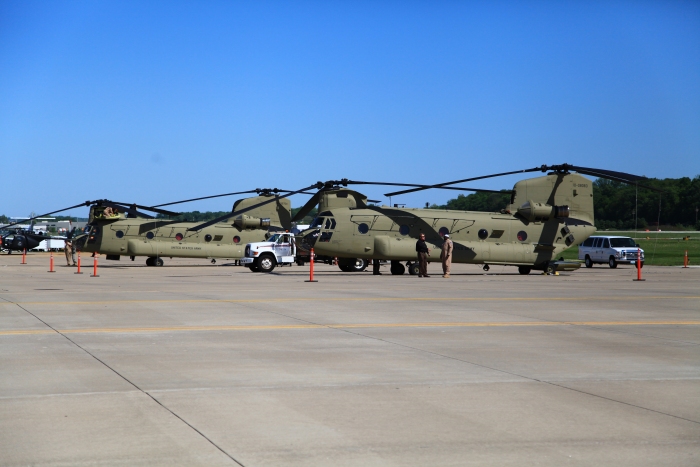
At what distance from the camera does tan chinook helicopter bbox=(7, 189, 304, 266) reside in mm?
44125

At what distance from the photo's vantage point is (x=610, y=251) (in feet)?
153

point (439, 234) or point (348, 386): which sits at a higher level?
point (439, 234)

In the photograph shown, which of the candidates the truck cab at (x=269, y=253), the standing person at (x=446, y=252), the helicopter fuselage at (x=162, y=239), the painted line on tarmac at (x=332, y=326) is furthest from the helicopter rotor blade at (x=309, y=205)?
the painted line on tarmac at (x=332, y=326)

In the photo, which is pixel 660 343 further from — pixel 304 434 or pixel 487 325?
pixel 304 434

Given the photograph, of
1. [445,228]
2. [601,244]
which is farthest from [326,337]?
[601,244]

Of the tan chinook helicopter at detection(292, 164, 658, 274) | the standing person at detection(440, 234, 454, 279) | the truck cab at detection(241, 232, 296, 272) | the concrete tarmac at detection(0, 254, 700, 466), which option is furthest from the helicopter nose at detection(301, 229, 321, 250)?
the concrete tarmac at detection(0, 254, 700, 466)

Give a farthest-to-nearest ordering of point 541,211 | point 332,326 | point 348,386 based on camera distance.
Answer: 1. point 541,211
2. point 332,326
3. point 348,386

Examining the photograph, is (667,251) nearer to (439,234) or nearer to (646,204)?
(646,204)

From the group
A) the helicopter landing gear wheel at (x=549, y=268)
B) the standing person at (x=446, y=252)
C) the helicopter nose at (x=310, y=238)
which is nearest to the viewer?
the standing person at (x=446, y=252)

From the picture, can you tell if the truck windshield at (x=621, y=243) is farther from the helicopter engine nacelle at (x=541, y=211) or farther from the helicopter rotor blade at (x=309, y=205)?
the helicopter rotor blade at (x=309, y=205)

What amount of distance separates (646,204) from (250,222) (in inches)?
2408

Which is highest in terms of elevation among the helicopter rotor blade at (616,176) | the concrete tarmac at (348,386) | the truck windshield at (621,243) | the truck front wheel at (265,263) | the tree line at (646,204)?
the tree line at (646,204)

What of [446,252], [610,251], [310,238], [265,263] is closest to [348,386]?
[446,252]

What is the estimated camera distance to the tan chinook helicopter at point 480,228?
32812 millimetres
